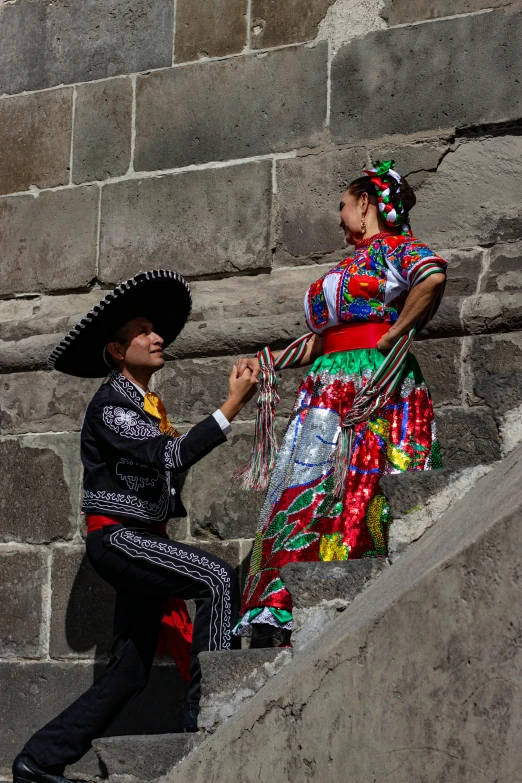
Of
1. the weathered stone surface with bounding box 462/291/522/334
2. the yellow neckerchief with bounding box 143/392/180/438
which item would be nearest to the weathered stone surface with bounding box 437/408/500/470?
the weathered stone surface with bounding box 462/291/522/334

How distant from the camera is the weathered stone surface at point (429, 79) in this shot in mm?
5707

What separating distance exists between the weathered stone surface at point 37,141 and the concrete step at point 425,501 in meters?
3.35

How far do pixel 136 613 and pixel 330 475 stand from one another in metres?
0.91

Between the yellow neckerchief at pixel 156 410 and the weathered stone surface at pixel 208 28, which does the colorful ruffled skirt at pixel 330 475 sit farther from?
the weathered stone surface at pixel 208 28

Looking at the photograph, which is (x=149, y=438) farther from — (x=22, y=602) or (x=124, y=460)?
(x=22, y=602)

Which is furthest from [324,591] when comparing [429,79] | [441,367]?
[429,79]

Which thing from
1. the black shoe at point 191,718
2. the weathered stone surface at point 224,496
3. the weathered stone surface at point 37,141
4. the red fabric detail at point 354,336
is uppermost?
the weathered stone surface at point 37,141

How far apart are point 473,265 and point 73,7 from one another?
8.73ft

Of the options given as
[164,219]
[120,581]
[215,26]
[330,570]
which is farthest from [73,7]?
[330,570]

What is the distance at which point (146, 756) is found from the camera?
3998 mm

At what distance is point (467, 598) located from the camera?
10.3 feet

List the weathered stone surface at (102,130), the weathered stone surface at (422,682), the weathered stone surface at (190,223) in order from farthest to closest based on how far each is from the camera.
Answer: the weathered stone surface at (102,130) → the weathered stone surface at (190,223) → the weathered stone surface at (422,682)

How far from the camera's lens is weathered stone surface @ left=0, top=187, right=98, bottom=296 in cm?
643

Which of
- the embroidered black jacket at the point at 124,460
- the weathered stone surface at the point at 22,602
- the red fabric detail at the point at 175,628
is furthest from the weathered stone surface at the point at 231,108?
the red fabric detail at the point at 175,628
